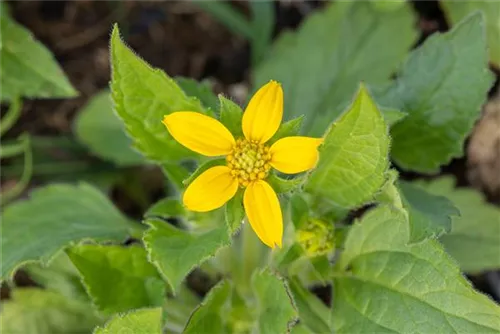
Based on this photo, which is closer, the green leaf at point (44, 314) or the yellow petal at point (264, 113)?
the yellow petal at point (264, 113)

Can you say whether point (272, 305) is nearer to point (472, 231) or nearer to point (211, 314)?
point (211, 314)

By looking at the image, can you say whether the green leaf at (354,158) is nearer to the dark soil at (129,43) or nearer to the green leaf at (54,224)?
the green leaf at (54,224)

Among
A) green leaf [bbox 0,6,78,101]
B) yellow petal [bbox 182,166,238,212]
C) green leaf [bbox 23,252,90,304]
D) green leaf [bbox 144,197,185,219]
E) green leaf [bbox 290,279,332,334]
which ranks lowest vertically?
green leaf [bbox 23,252,90,304]

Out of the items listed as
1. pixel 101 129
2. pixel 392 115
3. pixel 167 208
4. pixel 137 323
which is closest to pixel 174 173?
pixel 167 208

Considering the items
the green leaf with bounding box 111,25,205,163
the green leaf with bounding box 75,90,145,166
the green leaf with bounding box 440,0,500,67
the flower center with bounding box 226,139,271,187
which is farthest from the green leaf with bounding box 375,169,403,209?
the green leaf with bounding box 75,90,145,166

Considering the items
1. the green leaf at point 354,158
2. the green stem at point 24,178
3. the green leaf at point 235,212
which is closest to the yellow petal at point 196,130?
the green leaf at point 235,212

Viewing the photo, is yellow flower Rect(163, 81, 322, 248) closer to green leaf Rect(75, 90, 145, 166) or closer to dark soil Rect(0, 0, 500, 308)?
green leaf Rect(75, 90, 145, 166)
